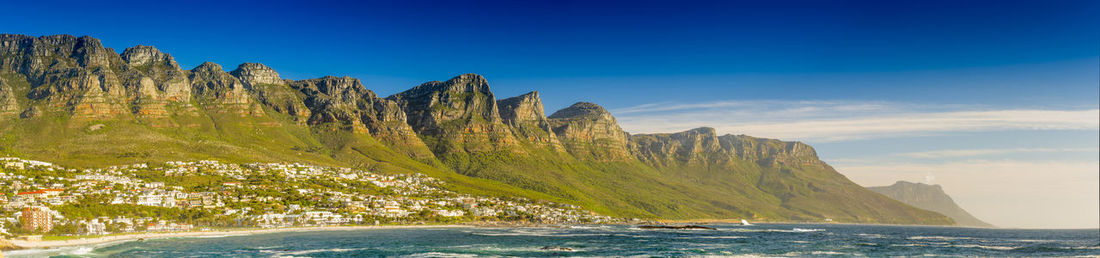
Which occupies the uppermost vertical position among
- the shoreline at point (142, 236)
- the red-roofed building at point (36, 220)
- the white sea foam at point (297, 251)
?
the red-roofed building at point (36, 220)

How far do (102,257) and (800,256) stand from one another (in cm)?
11534

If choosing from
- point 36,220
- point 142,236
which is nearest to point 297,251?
point 142,236

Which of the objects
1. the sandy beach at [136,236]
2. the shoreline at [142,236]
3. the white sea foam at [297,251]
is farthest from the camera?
the sandy beach at [136,236]

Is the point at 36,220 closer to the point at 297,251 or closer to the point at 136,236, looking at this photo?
the point at 136,236

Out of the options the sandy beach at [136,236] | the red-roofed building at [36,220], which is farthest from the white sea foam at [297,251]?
the red-roofed building at [36,220]

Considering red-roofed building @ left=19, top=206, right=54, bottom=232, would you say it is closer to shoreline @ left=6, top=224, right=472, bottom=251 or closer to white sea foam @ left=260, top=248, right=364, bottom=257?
shoreline @ left=6, top=224, right=472, bottom=251

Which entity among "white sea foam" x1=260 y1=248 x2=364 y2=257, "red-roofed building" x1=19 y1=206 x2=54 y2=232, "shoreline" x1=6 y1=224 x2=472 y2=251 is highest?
"red-roofed building" x1=19 y1=206 x2=54 y2=232

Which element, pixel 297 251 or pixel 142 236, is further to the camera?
pixel 142 236

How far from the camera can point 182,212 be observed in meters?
185

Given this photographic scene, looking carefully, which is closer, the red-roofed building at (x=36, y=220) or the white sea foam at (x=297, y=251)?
the white sea foam at (x=297, y=251)

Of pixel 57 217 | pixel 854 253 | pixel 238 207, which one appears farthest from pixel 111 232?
pixel 854 253

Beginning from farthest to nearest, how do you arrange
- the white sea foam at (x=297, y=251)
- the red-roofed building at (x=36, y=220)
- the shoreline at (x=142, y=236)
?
the red-roofed building at (x=36, y=220) → the shoreline at (x=142, y=236) → the white sea foam at (x=297, y=251)

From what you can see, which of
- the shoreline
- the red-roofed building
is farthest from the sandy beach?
the red-roofed building

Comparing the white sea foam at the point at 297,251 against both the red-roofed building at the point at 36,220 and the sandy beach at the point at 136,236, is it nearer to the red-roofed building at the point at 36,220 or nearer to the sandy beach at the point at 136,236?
the sandy beach at the point at 136,236
